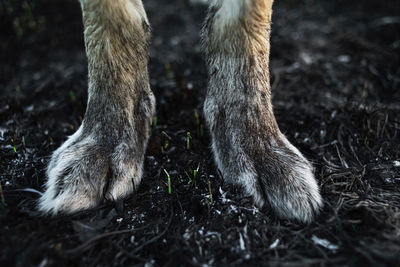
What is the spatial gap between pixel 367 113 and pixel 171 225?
1.98 metres

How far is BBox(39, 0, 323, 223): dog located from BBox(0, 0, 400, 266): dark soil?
125 millimetres

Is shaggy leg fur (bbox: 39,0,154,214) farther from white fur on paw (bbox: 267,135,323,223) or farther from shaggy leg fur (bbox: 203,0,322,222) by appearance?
white fur on paw (bbox: 267,135,323,223)

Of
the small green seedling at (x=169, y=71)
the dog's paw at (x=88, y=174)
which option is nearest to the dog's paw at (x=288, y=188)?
the dog's paw at (x=88, y=174)

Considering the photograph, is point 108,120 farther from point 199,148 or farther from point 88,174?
point 199,148

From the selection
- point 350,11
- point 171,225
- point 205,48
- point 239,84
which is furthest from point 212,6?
point 350,11

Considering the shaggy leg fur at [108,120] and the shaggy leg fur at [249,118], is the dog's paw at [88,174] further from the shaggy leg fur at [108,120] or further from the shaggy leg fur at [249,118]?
the shaggy leg fur at [249,118]

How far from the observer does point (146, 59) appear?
2070 millimetres

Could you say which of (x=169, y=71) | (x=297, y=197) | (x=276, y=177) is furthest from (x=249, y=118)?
(x=169, y=71)

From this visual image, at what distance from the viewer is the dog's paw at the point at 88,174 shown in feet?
5.67

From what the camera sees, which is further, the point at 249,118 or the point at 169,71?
the point at 169,71

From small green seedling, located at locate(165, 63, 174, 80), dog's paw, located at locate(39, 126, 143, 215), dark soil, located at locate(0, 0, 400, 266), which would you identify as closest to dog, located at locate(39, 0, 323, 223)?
dog's paw, located at locate(39, 126, 143, 215)

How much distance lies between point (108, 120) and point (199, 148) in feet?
2.63

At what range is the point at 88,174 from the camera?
69.5 inches

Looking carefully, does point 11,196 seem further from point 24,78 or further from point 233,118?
point 24,78
